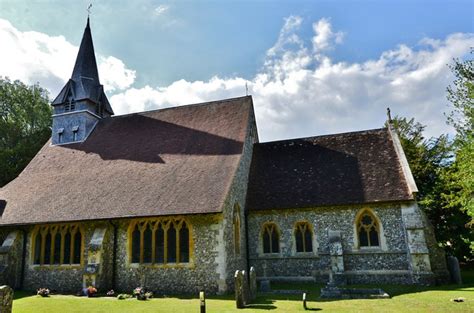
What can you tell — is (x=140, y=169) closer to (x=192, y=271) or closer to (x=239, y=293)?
(x=192, y=271)

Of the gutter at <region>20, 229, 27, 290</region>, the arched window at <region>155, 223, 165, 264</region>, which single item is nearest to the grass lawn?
the arched window at <region>155, 223, 165, 264</region>

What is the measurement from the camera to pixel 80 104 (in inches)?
965

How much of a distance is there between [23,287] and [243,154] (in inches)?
487

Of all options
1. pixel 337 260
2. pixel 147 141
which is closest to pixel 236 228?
pixel 337 260

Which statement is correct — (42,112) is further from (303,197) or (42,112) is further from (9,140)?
(303,197)

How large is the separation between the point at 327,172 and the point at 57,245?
14121mm

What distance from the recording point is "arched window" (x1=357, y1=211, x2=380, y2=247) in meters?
17.5

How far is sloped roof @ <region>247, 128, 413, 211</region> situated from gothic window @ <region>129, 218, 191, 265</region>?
4.43 meters

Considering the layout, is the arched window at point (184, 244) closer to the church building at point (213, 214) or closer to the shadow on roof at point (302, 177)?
the church building at point (213, 214)

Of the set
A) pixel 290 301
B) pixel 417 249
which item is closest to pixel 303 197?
pixel 417 249

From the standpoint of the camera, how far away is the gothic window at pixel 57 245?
1756 centimetres

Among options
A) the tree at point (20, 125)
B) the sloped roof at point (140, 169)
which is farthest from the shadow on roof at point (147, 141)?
the tree at point (20, 125)

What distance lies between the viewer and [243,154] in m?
19.6

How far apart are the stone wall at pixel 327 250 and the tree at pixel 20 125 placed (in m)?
21.6
